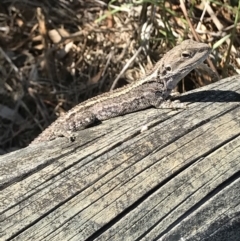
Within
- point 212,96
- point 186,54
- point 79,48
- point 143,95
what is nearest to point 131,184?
point 212,96

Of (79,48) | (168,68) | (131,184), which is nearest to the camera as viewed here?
(131,184)

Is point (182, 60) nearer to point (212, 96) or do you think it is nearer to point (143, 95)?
point (143, 95)

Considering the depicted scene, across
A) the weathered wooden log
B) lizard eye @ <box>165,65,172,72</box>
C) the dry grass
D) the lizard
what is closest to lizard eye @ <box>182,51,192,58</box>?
the lizard

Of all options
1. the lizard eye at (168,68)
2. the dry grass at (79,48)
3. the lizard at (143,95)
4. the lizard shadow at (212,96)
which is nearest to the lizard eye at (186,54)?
the lizard at (143,95)

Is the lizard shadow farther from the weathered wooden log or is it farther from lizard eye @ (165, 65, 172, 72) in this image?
lizard eye @ (165, 65, 172, 72)

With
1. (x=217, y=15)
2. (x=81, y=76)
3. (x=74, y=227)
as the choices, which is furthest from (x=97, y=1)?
(x=74, y=227)
